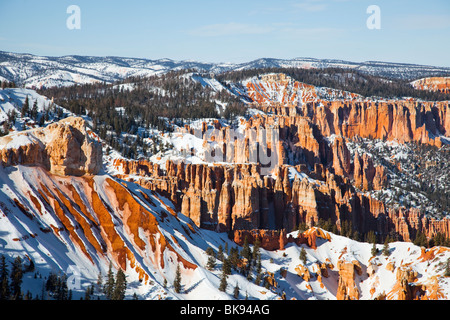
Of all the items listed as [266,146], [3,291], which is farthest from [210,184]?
[3,291]

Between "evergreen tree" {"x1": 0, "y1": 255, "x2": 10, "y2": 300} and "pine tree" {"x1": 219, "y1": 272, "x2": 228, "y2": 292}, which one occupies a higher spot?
Answer: "evergreen tree" {"x1": 0, "y1": 255, "x2": 10, "y2": 300}

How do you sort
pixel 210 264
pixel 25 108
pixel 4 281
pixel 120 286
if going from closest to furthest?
pixel 4 281, pixel 120 286, pixel 210 264, pixel 25 108

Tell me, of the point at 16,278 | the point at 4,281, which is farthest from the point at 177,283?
the point at 4,281

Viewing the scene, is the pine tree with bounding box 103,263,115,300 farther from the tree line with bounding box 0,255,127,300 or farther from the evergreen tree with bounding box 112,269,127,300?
the evergreen tree with bounding box 112,269,127,300

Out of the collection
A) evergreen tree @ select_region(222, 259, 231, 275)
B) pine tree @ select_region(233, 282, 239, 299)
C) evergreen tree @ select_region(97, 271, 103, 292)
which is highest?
evergreen tree @ select_region(97, 271, 103, 292)

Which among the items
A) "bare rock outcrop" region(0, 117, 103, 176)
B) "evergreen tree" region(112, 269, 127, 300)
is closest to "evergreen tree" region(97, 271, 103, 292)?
"evergreen tree" region(112, 269, 127, 300)

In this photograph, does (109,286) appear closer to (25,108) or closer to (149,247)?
(149,247)

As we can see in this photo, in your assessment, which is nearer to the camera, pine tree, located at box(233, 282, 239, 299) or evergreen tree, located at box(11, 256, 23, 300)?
evergreen tree, located at box(11, 256, 23, 300)

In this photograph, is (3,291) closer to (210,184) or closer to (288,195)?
(210,184)

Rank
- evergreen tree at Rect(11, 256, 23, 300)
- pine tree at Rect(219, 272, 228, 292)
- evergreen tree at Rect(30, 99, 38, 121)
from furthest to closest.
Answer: evergreen tree at Rect(30, 99, 38, 121) < pine tree at Rect(219, 272, 228, 292) < evergreen tree at Rect(11, 256, 23, 300)
